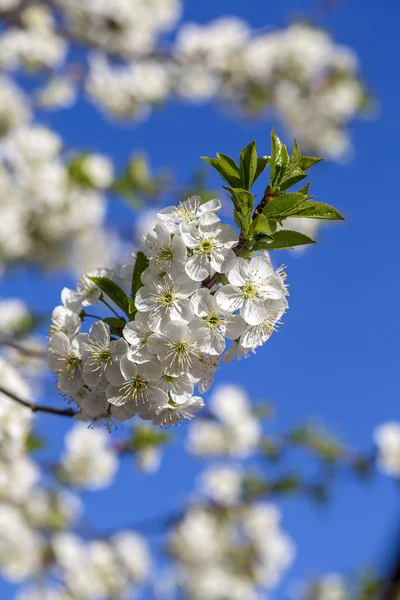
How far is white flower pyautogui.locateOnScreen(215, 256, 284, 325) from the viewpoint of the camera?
4.31 ft

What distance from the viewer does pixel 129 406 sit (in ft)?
4.61

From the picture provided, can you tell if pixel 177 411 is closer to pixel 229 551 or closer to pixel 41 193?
pixel 41 193

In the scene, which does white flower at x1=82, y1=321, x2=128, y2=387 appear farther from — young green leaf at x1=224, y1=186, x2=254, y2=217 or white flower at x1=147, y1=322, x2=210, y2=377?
young green leaf at x1=224, y1=186, x2=254, y2=217

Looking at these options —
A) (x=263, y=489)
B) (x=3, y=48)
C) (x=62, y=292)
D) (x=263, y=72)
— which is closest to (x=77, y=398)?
(x=62, y=292)

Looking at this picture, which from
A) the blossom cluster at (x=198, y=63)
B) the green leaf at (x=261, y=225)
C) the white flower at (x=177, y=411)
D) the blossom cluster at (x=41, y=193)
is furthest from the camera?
the blossom cluster at (x=198, y=63)

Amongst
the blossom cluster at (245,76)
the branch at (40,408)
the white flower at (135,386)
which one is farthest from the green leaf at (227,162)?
the blossom cluster at (245,76)

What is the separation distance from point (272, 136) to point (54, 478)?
470cm

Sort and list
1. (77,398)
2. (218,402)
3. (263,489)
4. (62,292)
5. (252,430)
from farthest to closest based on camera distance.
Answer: (218,402) → (252,430) → (263,489) → (62,292) → (77,398)

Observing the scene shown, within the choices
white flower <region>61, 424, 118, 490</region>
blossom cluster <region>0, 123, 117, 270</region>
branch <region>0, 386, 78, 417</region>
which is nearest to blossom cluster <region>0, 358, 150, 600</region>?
white flower <region>61, 424, 118, 490</region>

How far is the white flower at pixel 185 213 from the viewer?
4.51ft

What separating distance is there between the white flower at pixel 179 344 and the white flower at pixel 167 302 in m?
0.02

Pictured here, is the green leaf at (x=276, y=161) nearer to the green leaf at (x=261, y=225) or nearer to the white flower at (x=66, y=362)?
the green leaf at (x=261, y=225)

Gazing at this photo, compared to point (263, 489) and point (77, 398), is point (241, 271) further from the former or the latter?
point (263, 489)

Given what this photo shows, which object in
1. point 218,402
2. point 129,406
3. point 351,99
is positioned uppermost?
point 351,99
